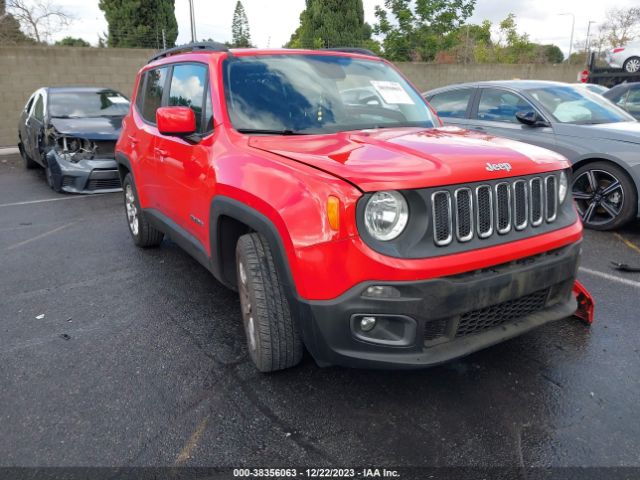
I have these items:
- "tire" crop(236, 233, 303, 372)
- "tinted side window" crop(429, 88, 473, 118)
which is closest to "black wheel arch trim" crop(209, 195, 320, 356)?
"tire" crop(236, 233, 303, 372)

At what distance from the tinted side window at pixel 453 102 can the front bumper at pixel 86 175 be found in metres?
4.80

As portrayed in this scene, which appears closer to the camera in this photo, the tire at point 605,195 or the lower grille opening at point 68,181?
the tire at point 605,195

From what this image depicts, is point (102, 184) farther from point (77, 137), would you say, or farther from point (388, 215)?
point (388, 215)

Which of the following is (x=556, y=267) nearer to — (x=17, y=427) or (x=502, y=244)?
(x=502, y=244)

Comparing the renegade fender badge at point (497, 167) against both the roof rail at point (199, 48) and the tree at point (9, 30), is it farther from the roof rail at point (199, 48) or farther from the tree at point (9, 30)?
the tree at point (9, 30)

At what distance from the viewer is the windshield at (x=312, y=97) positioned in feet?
10.3

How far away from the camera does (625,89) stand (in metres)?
9.01

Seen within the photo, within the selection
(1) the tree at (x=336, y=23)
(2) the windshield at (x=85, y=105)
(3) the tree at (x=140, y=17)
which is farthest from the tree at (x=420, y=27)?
(2) the windshield at (x=85, y=105)

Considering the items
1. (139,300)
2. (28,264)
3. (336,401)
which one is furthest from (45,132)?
(336,401)

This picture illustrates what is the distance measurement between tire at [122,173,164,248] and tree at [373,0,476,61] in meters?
20.7

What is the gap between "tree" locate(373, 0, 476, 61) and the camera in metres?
23.7

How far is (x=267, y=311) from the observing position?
257cm

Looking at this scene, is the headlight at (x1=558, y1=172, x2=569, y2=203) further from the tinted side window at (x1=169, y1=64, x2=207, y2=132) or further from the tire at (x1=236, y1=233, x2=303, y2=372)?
the tinted side window at (x1=169, y1=64, x2=207, y2=132)

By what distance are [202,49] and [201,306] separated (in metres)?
1.93
